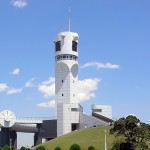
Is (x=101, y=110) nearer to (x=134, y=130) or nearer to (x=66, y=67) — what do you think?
(x=66, y=67)

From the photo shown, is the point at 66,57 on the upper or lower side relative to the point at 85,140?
upper

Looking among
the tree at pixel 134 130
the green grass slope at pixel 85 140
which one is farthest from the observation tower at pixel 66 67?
the tree at pixel 134 130

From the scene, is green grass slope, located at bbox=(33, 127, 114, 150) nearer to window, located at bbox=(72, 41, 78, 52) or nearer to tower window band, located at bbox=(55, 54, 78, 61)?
tower window band, located at bbox=(55, 54, 78, 61)

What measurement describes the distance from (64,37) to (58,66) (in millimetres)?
10363

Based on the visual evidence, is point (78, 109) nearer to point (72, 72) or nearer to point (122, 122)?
Answer: point (72, 72)

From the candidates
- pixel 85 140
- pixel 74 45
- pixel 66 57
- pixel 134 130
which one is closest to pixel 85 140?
pixel 85 140

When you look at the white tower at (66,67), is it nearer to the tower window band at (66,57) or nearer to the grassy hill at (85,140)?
the tower window band at (66,57)

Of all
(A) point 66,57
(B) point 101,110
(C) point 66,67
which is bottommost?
(B) point 101,110

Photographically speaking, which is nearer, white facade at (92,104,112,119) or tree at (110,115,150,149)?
tree at (110,115,150,149)

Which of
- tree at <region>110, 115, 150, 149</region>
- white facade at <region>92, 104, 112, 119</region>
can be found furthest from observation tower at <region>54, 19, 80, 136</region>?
tree at <region>110, 115, 150, 149</region>

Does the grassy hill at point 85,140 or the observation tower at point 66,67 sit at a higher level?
the observation tower at point 66,67

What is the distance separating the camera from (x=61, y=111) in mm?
114875

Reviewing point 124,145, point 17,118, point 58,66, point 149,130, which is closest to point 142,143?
point 149,130

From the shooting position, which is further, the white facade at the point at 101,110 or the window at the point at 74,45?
the white facade at the point at 101,110
